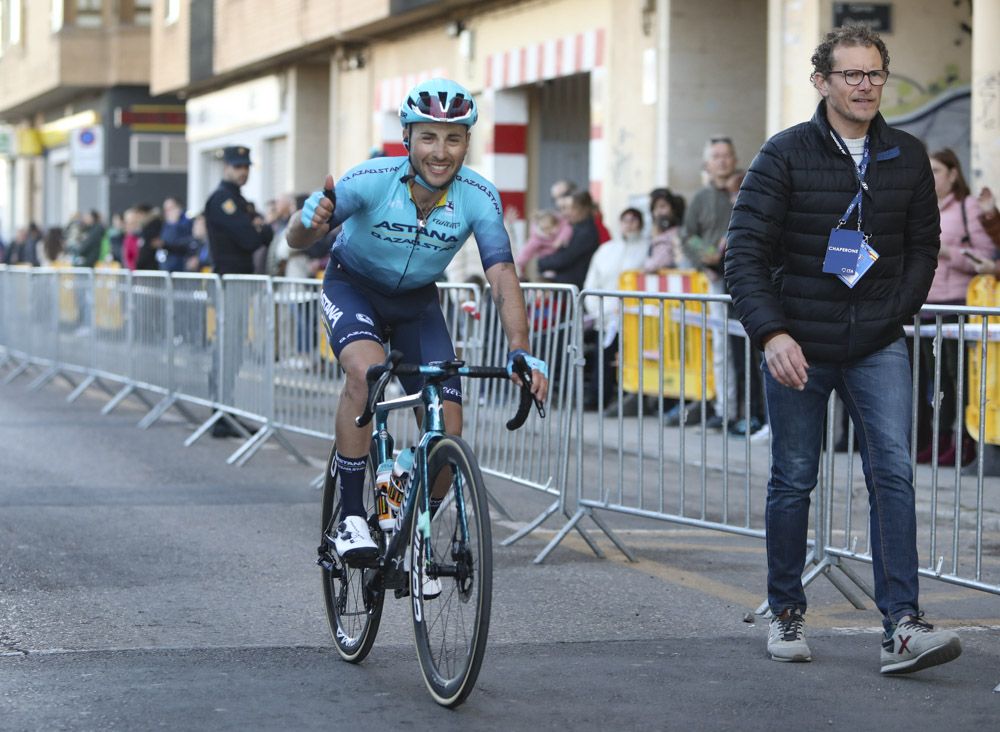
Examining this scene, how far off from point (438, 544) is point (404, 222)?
1.29 m

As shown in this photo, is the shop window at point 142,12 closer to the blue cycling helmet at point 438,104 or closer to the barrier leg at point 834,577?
the barrier leg at point 834,577

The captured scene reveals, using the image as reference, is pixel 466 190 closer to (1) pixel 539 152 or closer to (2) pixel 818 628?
(2) pixel 818 628

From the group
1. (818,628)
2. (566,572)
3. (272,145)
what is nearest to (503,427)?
(566,572)

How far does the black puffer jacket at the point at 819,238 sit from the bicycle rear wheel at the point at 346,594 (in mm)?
1433

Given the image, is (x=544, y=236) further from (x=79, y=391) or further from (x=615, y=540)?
(x=615, y=540)

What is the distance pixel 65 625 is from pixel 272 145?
25045mm

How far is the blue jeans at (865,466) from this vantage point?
646cm

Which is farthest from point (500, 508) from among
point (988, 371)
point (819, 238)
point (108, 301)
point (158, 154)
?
point (158, 154)

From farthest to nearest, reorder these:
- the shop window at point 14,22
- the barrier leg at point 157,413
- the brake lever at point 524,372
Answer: the shop window at point 14,22, the barrier leg at point 157,413, the brake lever at point 524,372

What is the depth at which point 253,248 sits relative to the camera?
14914 mm

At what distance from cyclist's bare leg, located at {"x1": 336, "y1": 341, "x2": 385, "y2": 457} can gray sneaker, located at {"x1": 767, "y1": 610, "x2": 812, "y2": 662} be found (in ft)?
4.98

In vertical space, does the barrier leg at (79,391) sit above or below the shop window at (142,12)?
below

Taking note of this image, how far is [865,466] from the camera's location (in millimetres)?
6594

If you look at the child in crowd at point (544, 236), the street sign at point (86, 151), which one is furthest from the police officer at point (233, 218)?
the street sign at point (86, 151)
